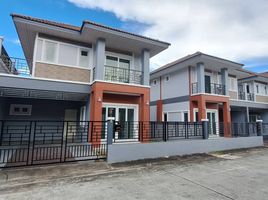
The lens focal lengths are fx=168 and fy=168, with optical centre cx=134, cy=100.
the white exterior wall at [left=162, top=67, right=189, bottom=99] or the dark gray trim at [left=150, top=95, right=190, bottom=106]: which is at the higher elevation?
the white exterior wall at [left=162, top=67, right=189, bottom=99]

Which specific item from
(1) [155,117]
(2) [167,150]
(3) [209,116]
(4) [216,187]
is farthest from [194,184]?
(1) [155,117]

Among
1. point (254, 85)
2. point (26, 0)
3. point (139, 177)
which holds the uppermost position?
point (26, 0)

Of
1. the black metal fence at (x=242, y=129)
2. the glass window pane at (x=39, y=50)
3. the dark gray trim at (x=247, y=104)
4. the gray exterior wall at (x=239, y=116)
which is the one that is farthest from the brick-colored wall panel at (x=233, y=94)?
the glass window pane at (x=39, y=50)

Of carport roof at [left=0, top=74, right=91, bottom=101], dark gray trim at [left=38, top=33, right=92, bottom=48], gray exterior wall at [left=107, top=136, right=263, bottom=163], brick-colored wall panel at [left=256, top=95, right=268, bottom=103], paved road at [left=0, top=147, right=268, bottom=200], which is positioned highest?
dark gray trim at [left=38, top=33, right=92, bottom=48]

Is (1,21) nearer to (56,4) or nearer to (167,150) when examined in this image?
(56,4)

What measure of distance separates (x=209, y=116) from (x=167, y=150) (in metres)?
8.11

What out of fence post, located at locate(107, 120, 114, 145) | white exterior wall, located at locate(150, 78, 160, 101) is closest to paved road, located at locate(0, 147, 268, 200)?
fence post, located at locate(107, 120, 114, 145)

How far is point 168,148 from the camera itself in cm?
900

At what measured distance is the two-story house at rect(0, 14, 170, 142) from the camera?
30.9 feet

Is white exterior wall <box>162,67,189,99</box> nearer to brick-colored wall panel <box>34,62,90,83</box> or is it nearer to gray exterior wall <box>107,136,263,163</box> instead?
gray exterior wall <box>107,136,263,163</box>

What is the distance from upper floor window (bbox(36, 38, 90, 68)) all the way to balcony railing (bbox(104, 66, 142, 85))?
1463 mm

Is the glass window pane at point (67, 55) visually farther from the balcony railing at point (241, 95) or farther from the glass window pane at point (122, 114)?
the balcony railing at point (241, 95)

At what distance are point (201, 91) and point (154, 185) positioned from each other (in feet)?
33.5

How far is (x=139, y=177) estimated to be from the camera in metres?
5.67
